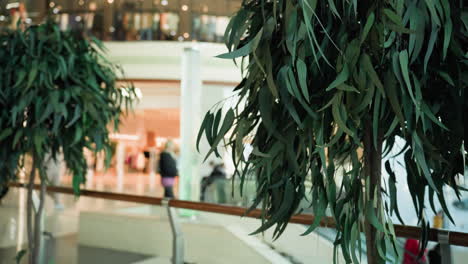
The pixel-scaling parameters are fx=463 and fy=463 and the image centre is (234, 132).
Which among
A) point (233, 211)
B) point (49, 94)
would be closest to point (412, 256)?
point (233, 211)

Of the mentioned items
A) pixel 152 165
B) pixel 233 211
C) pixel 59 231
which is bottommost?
pixel 152 165

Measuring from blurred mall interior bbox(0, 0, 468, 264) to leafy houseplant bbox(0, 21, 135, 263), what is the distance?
0.23 meters

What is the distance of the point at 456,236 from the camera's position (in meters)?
1.71

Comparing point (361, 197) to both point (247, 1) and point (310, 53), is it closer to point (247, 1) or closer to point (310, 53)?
point (310, 53)

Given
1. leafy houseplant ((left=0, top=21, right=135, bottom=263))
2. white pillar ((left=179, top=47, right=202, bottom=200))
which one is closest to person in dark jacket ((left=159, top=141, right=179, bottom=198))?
white pillar ((left=179, top=47, right=202, bottom=200))

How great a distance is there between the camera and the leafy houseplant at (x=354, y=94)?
108 centimetres

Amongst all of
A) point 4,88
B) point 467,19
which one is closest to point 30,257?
point 4,88

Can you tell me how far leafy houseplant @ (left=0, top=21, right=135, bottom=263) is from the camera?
9.37 ft

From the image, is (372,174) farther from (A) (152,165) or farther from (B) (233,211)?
(A) (152,165)

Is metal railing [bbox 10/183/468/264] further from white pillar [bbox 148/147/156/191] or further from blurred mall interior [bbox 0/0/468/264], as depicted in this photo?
white pillar [bbox 148/147/156/191]

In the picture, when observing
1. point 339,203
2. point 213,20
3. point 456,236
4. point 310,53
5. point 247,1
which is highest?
point 213,20

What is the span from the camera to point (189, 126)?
6.96m

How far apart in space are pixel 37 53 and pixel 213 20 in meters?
10.5

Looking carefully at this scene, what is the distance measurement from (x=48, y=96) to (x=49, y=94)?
0.06 ft
